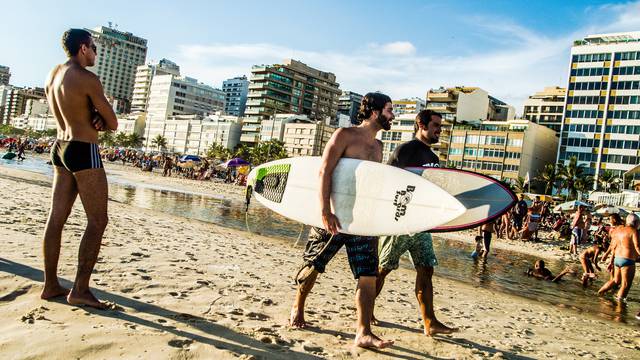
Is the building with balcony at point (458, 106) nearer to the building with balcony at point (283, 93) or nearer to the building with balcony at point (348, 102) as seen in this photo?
the building with balcony at point (283, 93)

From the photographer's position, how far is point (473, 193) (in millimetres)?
4703

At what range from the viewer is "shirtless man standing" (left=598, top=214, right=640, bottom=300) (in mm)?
8492

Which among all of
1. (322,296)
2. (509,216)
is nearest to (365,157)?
(322,296)

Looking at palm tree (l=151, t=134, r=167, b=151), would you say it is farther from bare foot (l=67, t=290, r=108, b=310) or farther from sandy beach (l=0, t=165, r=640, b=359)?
bare foot (l=67, t=290, r=108, b=310)

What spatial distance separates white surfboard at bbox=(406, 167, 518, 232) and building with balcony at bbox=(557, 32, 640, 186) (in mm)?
89555

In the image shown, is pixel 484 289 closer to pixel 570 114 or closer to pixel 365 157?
pixel 365 157

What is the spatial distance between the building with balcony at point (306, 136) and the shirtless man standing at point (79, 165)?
107787 millimetres

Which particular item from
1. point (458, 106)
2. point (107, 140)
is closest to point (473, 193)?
point (458, 106)

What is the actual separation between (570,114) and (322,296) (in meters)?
96.2

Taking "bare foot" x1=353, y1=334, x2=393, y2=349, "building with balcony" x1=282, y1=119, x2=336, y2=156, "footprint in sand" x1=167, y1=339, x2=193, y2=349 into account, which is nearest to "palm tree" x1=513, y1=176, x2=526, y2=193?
"building with balcony" x1=282, y1=119, x2=336, y2=156

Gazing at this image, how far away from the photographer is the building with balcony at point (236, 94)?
189m

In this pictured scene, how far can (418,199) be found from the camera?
4.04m

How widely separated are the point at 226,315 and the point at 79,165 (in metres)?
1.70

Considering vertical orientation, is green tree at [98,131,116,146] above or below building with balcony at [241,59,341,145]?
below
